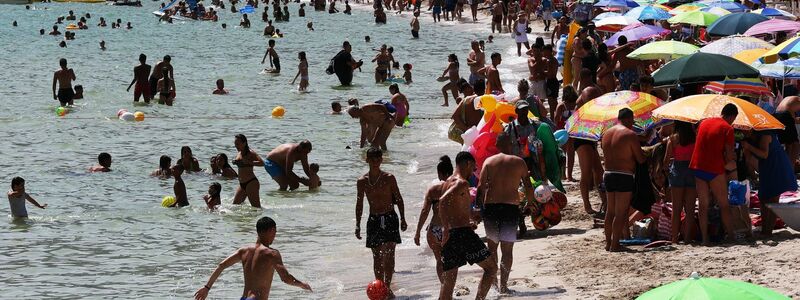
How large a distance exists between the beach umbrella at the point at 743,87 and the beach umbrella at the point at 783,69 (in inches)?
16.2

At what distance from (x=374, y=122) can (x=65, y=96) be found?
993 centimetres

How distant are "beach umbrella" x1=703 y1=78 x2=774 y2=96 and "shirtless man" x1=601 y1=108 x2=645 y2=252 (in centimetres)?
283

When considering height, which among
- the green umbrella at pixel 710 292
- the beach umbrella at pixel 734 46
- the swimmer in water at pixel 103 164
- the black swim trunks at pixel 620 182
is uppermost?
the green umbrella at pixel 710 292

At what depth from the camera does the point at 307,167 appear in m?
15.6

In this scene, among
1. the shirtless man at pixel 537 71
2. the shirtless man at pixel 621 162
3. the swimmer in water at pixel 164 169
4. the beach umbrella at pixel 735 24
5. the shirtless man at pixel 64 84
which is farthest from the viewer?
the shirtless man at pixel 64 84

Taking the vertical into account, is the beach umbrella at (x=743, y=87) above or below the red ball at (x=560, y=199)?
above

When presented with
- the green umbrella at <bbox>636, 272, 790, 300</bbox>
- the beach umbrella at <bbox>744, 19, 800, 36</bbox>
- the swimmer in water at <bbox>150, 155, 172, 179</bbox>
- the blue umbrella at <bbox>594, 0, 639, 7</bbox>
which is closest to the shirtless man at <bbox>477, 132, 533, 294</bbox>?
the green umbrella at <bbox>636, 272, 790, 300</bbox>

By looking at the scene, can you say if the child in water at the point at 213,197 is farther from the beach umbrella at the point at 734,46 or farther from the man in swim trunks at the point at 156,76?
the man in swim trunks at the point at 156,76

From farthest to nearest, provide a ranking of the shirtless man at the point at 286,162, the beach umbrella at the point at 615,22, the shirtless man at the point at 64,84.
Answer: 1. the shirtless man at the point at 64,84
2. the beach umbrella at the point at 615,22
3. the shirtless man at the point at 286,162

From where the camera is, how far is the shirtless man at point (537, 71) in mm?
17047

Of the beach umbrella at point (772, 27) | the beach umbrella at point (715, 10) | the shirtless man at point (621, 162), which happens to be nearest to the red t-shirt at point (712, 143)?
the shirtless man at point (621, 162)

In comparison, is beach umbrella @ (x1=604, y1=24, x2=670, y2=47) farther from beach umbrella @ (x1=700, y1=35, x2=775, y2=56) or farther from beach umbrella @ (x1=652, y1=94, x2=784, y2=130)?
beach umbrella @ (x1=652, y1=94, x2=784, y2=130)

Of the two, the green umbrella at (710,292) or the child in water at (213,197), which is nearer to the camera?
the green umbrella at (710,292)

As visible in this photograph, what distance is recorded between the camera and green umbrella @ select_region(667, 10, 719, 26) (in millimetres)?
19516
